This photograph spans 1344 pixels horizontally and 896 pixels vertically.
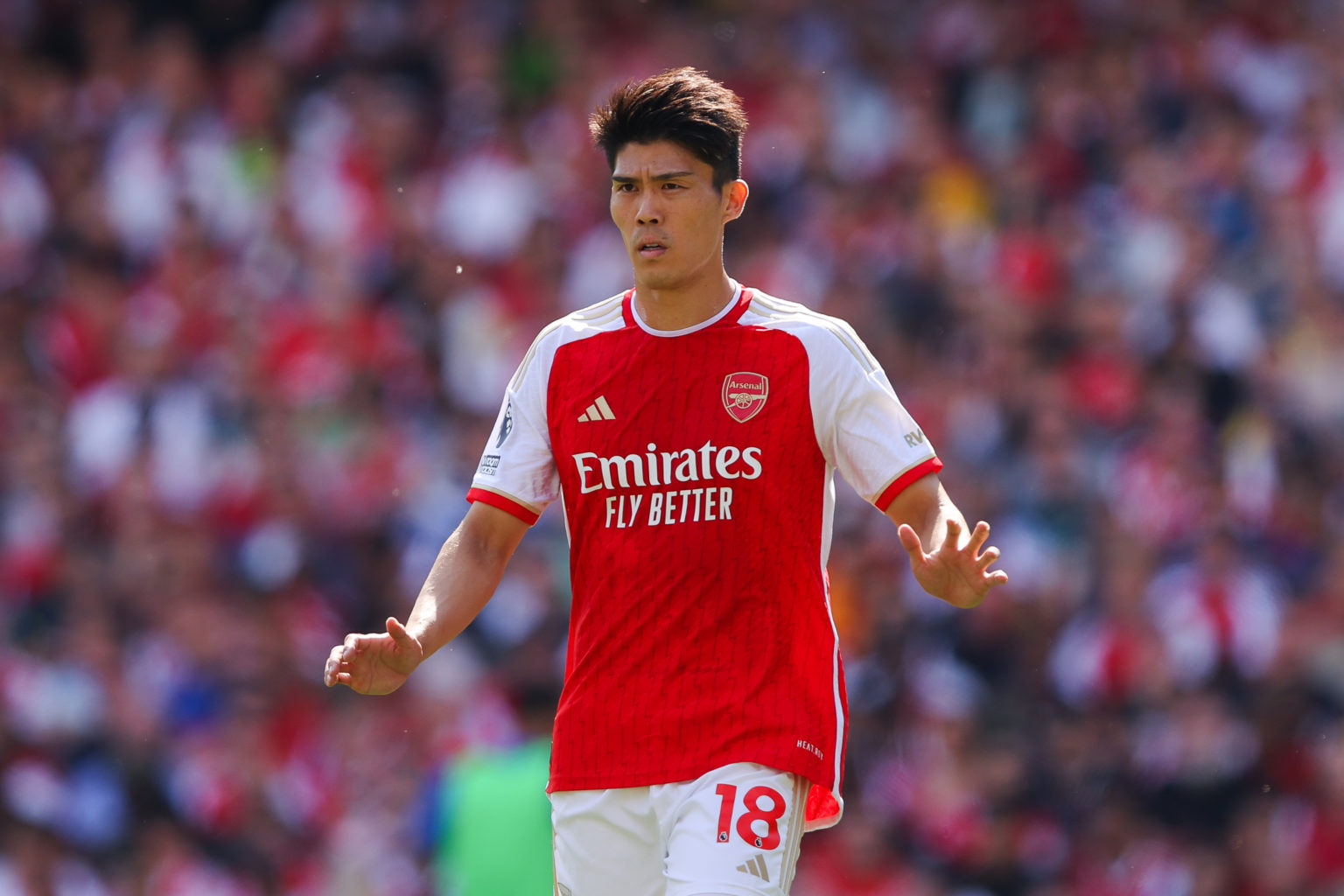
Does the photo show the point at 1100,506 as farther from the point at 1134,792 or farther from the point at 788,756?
the point at 788,756

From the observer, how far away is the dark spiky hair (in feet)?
14.9

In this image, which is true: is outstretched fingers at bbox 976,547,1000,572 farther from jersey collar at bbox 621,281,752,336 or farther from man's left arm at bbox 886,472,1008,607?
jersey collar at bbox 621,281,752,336

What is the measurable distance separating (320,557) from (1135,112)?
6.07 m

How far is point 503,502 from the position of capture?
4777mm

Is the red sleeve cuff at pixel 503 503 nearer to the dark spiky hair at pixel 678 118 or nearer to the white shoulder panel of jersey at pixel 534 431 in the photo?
the white shoulder panel of jersey at pixel 534 431

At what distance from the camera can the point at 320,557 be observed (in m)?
10.8

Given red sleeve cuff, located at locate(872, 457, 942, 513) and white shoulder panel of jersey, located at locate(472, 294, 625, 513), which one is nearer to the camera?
red sleeve cuff, located at locate(872, 457, 942, 513)

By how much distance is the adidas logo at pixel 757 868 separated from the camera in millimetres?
4203

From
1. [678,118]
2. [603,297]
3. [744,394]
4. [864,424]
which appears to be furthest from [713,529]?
[603,297]

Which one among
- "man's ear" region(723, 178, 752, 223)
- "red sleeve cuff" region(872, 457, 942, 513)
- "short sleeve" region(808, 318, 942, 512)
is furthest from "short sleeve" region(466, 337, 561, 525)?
"red sleeve cuff" region(872, 457, 942, 513)

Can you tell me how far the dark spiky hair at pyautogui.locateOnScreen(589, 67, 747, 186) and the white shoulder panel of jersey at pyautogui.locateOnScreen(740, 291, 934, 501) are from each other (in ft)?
1.59

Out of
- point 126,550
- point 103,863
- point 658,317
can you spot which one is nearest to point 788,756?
point 658,317

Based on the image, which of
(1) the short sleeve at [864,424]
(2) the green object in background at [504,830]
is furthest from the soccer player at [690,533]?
(2) the green object in background at [504,830]

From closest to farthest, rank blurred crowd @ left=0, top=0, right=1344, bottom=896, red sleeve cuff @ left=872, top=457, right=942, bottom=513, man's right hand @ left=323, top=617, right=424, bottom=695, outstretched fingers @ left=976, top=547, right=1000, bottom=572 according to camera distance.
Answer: outstretched fingers @ left=976, top=547, right=1000, bottom=572
man's right hand @ left=323, top=617, right=424, bottom=695
red sleeve cuff @ left=872, top=457, right=942, bottom=513
blurred crowd @ left=0, top=0, right=1344, bottom=896
